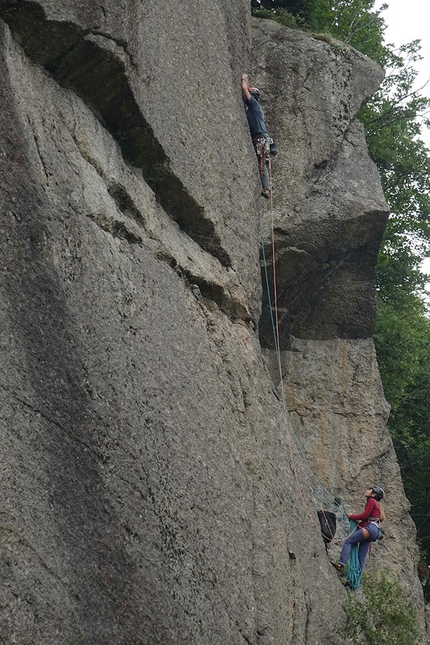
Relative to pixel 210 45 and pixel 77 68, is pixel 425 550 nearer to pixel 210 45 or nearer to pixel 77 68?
pixel 210 45

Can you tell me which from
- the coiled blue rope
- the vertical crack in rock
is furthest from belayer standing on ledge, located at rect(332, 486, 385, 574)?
the vertical crack in rock

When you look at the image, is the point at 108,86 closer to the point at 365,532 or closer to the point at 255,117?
the point at 255,117

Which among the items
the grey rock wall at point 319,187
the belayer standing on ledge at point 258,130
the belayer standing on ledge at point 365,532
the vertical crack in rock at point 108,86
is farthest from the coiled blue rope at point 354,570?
the belayer standing on ledge at point 258,130

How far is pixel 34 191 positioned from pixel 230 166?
4723 millimetres

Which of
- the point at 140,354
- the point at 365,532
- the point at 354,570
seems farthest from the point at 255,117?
the point at 354,570

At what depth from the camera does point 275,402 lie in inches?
467

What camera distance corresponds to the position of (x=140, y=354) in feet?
28.1

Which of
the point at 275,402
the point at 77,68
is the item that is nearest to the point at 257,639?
the point at 275,402

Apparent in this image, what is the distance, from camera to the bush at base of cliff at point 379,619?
10844 millimetres

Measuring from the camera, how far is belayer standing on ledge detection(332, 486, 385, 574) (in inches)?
494

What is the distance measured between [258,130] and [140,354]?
631 cm

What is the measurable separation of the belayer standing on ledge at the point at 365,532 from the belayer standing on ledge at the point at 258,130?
197 inches

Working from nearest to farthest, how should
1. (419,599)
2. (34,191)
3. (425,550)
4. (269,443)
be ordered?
(34,191) → (269,443) → (419,599) → (425,550)

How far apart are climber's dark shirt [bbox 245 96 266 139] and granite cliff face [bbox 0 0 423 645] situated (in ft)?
1.95
